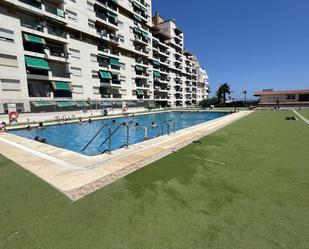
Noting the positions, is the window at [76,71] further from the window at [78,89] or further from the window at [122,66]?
the window at [122,66]

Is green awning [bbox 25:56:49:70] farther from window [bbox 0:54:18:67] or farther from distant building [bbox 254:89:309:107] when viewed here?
distant building [bbox 254:89:309:107]

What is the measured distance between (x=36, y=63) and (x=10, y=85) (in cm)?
483

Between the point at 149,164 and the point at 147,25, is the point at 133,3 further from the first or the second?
the point at 149,164

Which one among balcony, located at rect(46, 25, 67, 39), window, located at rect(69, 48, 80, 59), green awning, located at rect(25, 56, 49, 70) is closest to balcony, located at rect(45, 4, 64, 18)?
balcony, located at rect(46, 25, 67, 39)

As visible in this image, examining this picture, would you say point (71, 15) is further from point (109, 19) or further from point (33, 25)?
point (109, 19)

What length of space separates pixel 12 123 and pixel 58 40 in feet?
52.3

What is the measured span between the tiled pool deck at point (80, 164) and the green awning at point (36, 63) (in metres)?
21.6

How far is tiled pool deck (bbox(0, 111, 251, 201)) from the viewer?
4441 mm

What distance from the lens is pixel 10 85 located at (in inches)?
894

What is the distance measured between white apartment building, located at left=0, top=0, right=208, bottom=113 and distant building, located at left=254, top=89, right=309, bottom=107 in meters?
34.2

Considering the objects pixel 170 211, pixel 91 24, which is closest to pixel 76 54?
pixel 91 24

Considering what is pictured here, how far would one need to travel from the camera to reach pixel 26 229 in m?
2.81

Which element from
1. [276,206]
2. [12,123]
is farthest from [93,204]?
[12,123]

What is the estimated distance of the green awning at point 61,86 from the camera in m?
27.3
